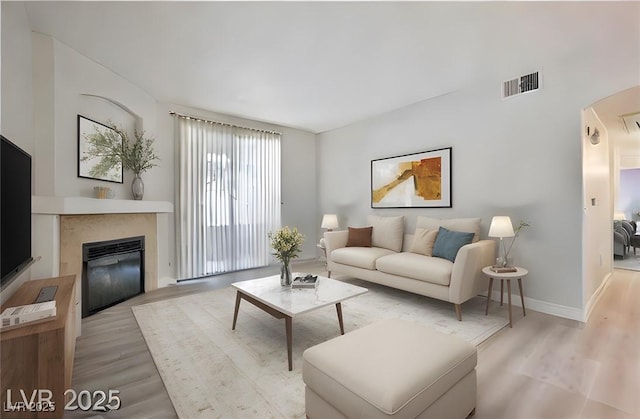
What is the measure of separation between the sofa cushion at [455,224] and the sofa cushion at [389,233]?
0.32 m

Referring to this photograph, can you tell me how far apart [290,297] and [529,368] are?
1781 mm

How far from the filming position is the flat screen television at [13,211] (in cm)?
142

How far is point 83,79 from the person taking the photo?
2.86 meters

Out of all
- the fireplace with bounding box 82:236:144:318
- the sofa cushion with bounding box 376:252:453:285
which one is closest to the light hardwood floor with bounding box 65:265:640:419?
the fireplace with bounding box 82:236:144:318

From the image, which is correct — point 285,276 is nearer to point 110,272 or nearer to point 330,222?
point 110,272

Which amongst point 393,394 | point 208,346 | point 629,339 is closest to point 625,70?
point 629,339

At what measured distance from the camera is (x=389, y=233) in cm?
407

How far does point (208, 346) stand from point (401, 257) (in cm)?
223

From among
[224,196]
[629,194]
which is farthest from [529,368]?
[629,194]

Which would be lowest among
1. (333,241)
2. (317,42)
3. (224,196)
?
(333,241)

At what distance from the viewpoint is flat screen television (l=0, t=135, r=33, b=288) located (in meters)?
1.42

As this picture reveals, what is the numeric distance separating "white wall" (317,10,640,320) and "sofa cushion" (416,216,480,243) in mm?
203

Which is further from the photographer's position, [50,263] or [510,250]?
[510,250]

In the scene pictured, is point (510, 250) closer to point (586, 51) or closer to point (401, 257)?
point (401, 257)
